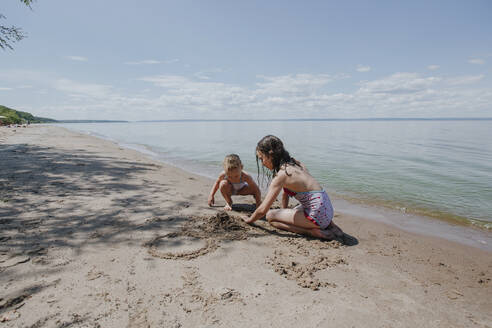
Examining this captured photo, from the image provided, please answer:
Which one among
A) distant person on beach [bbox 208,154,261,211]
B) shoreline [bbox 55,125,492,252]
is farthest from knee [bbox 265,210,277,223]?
shoreline [bbox 55,125,492,252]

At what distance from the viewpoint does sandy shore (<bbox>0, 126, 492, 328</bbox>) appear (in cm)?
224

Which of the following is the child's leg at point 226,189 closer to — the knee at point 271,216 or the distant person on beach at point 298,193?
the knee at point 271,216

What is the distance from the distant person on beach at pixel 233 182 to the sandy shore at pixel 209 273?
55 cm

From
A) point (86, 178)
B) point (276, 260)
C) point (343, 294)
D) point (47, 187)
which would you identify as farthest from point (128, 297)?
point (86, 178)

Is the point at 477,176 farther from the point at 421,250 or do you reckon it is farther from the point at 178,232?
the point at 178,232

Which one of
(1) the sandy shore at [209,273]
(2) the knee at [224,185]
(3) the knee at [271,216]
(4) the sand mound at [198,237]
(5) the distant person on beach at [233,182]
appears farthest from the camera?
(2) the knee at [224,185]

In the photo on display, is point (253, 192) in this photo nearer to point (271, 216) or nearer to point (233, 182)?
point (233, 182)

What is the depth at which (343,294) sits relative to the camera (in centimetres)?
262

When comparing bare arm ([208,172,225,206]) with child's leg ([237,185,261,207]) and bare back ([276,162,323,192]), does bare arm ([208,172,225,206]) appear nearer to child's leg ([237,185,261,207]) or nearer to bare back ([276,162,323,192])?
child's leg ([237,185,261,207])

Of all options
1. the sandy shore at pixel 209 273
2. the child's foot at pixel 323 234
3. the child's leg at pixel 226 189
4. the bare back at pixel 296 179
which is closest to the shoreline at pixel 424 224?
the sandy shore at pixel 209 273

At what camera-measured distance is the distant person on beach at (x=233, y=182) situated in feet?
17.0

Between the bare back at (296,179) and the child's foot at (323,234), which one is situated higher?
the bare back at (296,179)

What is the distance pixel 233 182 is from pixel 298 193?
6.05ft

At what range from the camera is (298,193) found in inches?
162
